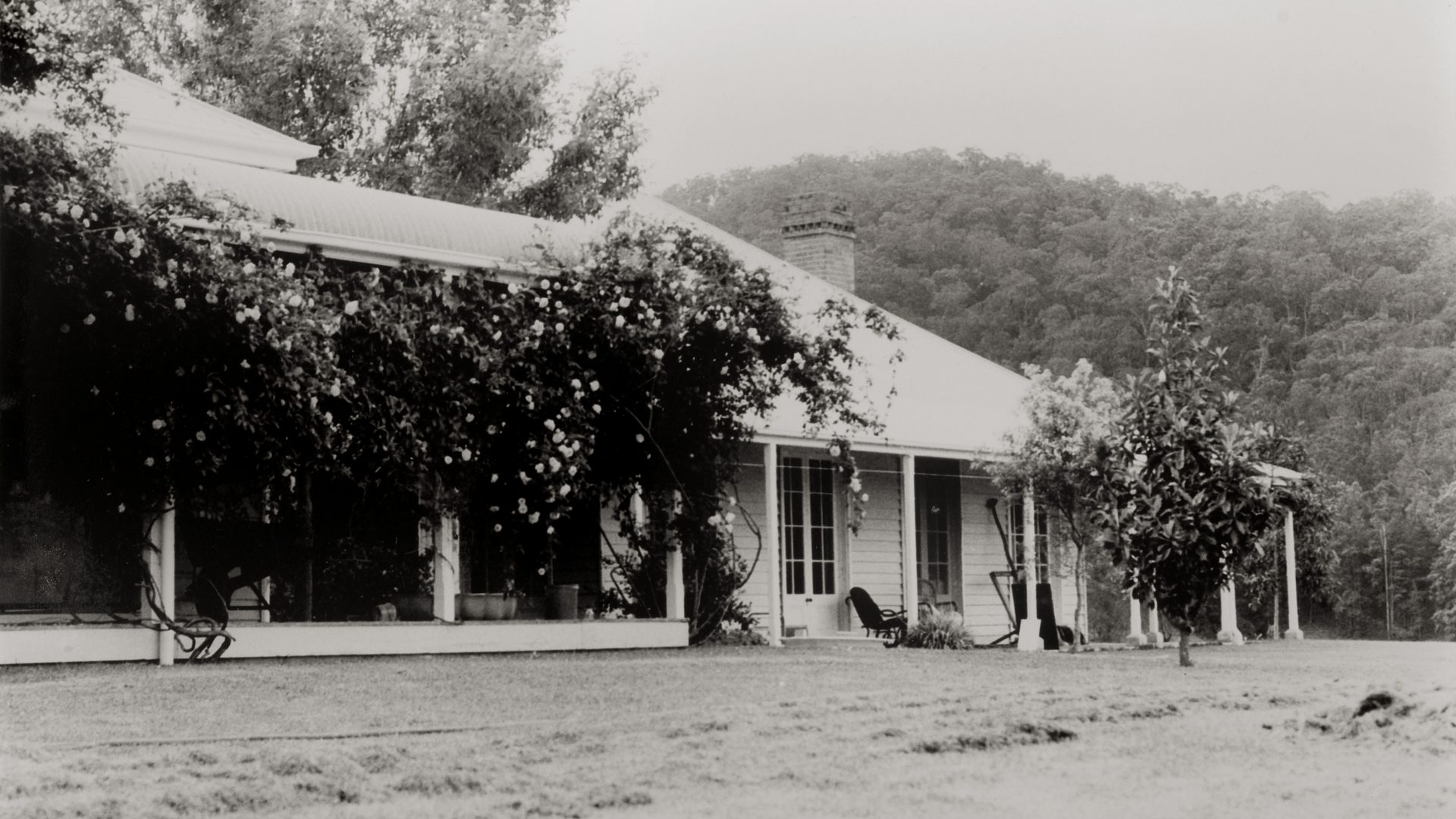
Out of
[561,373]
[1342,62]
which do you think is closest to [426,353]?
[561,373]

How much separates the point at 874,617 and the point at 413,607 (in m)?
6.89

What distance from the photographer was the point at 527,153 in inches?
1056

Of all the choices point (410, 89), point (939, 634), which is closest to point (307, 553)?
point (939, 634)

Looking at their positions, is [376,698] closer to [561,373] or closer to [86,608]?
[86,608]

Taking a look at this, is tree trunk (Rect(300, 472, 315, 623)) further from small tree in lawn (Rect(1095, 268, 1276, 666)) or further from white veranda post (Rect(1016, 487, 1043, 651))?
white veranda post (Rect(1016, 487, 1043, 651))

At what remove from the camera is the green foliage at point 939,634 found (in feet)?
60.4

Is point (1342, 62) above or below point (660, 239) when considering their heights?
above

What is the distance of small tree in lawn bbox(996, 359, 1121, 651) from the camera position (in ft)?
62.2

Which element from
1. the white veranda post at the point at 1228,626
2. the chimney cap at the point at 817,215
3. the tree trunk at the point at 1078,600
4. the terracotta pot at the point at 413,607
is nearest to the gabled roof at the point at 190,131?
the terracotta pot at the point at 413,607

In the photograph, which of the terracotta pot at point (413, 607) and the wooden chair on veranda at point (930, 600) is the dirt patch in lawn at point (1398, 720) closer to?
the terracotta pot at point (413, 607)

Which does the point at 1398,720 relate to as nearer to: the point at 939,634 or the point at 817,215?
the point at 939,634

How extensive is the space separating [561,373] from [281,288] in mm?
3393

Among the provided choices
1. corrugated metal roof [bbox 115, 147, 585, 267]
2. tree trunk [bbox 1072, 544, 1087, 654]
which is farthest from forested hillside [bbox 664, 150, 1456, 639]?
corrugated metal roof [bbox 115, 147, 585, 267]

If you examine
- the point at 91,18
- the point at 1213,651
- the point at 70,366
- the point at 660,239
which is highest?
the point at 91,18
